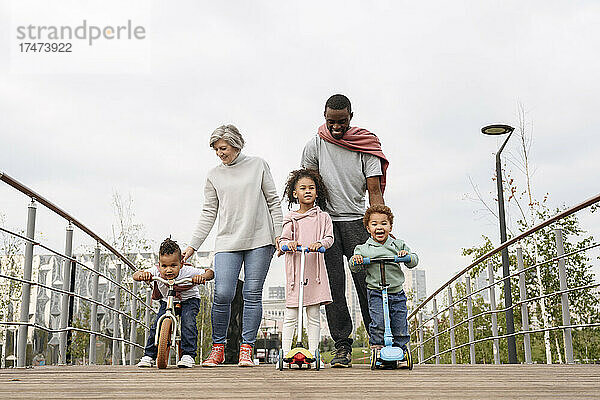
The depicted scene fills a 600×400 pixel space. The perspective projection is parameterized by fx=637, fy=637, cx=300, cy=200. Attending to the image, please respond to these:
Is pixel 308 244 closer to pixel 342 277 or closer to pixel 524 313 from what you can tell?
pixel 342 277

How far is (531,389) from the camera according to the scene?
2.10 meters

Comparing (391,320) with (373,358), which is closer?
(373,358)

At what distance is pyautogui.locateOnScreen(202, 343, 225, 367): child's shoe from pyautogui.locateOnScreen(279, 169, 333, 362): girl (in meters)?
0.51

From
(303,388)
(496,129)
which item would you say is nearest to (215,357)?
(303,388)

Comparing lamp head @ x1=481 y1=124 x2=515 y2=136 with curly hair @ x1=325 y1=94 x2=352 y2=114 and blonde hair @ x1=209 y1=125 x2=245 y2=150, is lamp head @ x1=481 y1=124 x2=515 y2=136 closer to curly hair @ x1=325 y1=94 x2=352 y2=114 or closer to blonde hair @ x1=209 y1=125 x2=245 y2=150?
curly hair @ x1=325 y1=94 x2=352 y2=114

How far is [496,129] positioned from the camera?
8625 millimetres

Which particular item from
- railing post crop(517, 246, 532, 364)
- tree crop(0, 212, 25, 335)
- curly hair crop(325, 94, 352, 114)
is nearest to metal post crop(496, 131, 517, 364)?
railing post crop(517, 246, 532, 364)

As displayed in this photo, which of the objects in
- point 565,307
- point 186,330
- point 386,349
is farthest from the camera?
point 565,307

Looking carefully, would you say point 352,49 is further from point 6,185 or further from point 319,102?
point 6,185

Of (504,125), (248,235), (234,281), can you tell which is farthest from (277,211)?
(504,125)

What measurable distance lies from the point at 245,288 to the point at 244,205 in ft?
1.79

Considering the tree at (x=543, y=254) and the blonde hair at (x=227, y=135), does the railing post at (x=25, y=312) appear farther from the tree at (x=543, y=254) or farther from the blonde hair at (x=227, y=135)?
the tree at (x=543, y=254)

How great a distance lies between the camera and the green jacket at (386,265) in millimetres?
3773

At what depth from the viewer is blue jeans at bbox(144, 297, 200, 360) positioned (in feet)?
13.2
